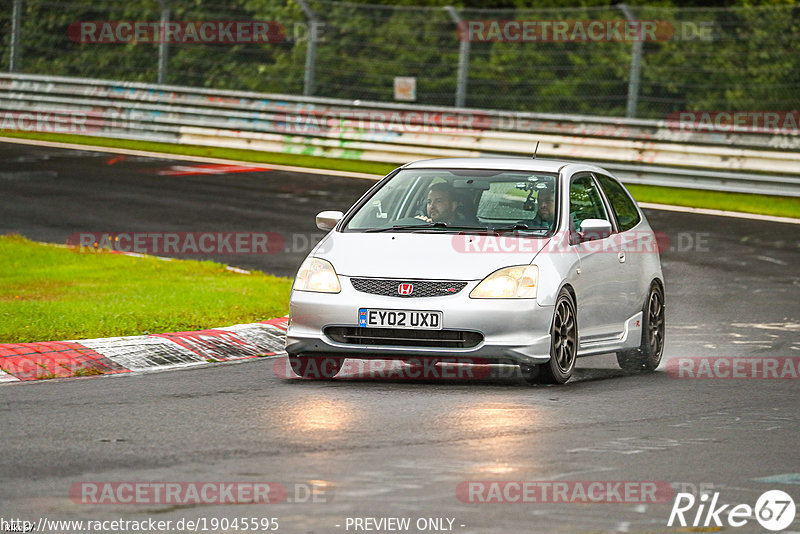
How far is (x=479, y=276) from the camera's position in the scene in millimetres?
9758

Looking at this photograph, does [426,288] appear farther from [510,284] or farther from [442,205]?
[442,205]

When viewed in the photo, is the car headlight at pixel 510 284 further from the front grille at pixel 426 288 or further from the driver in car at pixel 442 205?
the driver in car at pixel 442 205

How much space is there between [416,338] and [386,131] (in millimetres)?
17881

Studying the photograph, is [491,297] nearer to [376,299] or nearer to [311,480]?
[376,299]

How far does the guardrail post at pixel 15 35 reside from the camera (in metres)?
31.3

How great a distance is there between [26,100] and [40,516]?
25.9 meters

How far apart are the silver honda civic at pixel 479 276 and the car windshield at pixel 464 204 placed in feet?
0.03

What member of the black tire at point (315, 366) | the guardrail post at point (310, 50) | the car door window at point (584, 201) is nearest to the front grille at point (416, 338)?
the black tire at point (315, 366)

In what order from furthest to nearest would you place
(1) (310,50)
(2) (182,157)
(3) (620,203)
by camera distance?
(2) (182,157)
(1) (310,50)
(3) (620,203)

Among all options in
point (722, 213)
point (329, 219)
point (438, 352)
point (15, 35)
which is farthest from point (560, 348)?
point (15, 35)

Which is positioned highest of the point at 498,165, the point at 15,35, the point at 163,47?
the point at 15,35

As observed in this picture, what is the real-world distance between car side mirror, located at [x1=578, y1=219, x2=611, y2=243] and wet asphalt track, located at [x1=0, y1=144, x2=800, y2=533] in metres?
0.99

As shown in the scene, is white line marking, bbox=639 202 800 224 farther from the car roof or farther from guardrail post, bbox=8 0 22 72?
guardrail post, bbox=8 0 22 72

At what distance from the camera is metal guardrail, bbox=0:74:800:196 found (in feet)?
80.5
